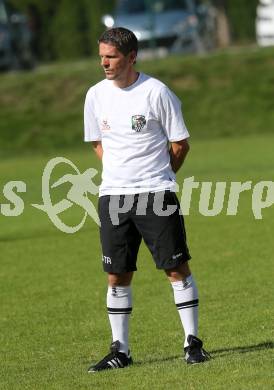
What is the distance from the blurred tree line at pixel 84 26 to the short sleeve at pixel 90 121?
33926 millimetres

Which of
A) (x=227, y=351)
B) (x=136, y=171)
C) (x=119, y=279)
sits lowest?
(x=227, y=351)

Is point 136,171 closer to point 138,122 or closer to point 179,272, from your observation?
point 138,122

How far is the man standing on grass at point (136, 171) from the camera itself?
826 cm

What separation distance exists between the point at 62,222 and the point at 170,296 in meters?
7.55

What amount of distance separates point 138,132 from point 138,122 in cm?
7

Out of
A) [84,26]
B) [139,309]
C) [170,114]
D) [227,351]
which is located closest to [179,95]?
[84,26]

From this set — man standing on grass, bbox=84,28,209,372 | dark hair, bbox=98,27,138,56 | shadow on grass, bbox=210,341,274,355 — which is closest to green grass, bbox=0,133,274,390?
shadow on grass, bbox=210,341,274,355

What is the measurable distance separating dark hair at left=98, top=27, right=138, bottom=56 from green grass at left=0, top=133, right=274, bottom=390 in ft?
7.11

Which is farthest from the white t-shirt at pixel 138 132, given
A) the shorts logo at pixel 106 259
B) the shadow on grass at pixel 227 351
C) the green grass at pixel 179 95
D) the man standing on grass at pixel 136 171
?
the green grass at pixel 179 95

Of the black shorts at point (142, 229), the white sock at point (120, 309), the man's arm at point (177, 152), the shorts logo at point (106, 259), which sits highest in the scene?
the man's arm at point (177, 152)

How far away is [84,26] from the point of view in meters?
44.3

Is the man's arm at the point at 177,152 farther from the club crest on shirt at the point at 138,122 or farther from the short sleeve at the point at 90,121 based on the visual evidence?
the short sleeve at the point at 90,121

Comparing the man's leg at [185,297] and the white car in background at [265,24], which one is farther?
the white car in background at [265,24]

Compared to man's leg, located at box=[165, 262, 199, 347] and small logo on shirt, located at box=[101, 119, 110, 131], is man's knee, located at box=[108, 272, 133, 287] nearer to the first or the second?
man's leg, located at box=[165, 262, 199, 347]
